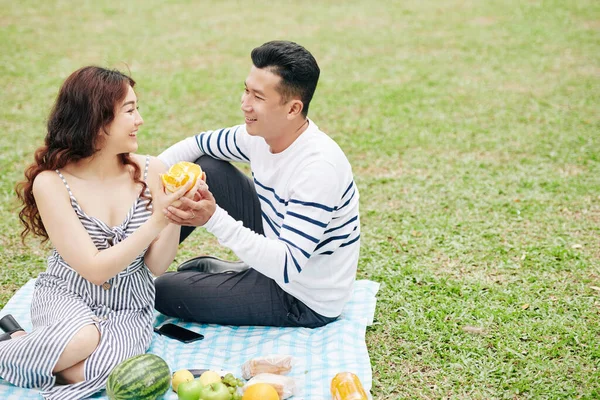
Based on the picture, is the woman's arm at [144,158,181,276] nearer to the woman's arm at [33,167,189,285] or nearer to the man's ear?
Answer: the woman's arm at [33,167,189,285]

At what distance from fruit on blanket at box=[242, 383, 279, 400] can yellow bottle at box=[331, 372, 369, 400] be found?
1.16 ft

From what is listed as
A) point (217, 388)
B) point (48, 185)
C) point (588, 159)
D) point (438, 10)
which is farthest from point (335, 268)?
point (438, 10)

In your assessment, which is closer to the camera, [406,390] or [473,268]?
[406,390]

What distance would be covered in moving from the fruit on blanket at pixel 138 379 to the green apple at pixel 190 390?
0.17 meters

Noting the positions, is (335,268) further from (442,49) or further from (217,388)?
(442,49)

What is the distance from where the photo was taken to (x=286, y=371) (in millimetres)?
4199

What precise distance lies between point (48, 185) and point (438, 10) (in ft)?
43.5

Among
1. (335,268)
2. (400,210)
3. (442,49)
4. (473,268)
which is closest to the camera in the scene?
(335,268)

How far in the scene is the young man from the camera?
13.4 feet

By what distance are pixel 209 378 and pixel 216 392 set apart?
15 centimetres

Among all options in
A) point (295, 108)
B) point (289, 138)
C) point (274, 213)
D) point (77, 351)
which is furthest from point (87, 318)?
point (295, 108)

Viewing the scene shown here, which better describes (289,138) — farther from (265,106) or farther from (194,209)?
(194,209)

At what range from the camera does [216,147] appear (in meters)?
4.96

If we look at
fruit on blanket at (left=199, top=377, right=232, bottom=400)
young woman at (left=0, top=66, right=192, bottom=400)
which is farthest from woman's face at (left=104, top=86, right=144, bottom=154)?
fruit on blanket at (left=199, top=377, right=232, bottom=400)
